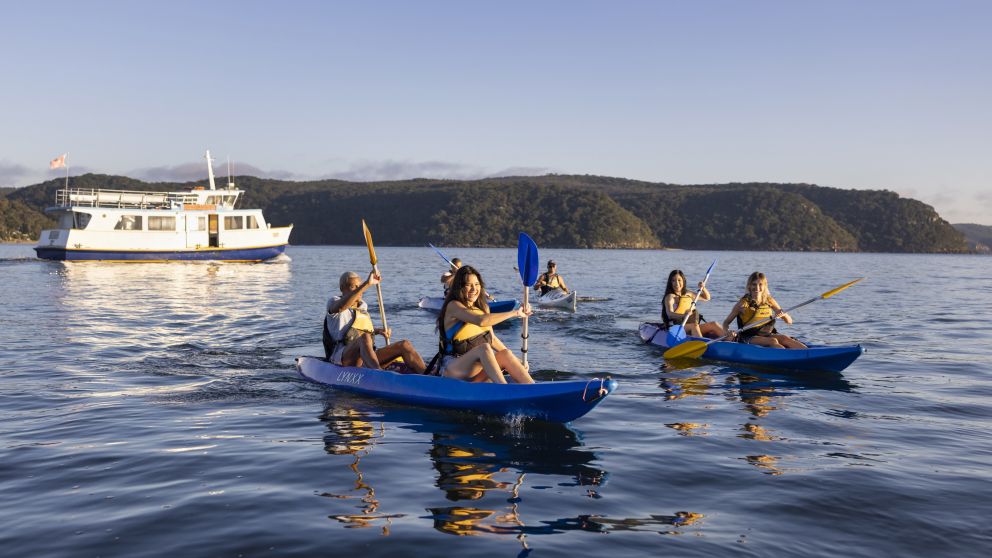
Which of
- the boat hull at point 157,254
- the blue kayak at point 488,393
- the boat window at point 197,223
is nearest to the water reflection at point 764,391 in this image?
the blue kayak at point 488,393

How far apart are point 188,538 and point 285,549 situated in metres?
0.72

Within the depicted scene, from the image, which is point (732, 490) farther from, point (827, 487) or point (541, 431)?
point (541, 431)

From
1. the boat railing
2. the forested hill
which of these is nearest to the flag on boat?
the boat railing

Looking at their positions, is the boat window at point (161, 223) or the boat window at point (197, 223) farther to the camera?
the boat window at point (197, 223)

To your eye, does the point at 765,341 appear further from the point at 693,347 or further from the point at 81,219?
the point at 81,219

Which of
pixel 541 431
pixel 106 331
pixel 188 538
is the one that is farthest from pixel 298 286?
pixel 188 538

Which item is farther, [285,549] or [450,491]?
[450,491]

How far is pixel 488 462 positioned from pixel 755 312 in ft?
25.9

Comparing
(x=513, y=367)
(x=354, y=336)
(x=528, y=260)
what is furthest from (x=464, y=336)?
(x=354, y=336)

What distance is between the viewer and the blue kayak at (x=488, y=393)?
751 centimetres

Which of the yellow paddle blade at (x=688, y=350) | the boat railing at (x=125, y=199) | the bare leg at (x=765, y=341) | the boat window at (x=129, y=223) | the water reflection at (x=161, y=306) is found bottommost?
the water reflection at (x=161, y=306)

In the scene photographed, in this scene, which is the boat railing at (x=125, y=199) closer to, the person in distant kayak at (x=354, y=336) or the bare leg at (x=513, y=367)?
the person in distant kayak at (x=354, y=336)

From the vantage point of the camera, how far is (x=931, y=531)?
523 centimetres

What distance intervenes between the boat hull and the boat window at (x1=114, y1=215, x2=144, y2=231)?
4.85 ft
